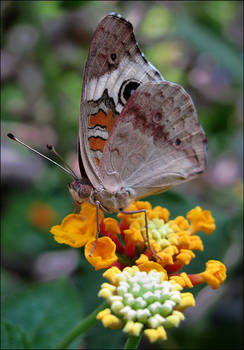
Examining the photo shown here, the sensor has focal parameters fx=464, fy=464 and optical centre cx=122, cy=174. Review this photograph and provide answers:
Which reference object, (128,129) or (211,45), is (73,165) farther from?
(128,129)

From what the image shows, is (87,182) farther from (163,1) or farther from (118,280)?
(163,1)

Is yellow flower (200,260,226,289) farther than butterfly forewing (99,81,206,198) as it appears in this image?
No

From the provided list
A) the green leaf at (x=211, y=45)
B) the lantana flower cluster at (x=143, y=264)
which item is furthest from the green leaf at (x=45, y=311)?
the green leaf at (x=211, y=45)

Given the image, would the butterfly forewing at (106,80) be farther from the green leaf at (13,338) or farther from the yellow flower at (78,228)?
the green leaf at (13,338)

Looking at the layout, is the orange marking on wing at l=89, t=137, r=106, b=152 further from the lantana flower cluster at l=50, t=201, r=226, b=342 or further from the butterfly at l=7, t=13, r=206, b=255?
the lantana flower cluster at l=50, t=201, r=226, b=342

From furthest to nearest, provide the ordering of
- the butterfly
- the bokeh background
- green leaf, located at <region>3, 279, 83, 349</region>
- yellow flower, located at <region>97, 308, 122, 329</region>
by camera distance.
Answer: the bokeh background
green leaf, located at <region>3, 279, 83, 349</region>
the butterfly
yellow flower, located at <region>97, 308, 122, 329</region>

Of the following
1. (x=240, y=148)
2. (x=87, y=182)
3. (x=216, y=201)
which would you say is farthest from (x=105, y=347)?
(x=240, y=148)

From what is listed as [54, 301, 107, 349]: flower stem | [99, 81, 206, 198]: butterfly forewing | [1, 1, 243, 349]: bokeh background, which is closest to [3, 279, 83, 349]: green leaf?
[1, 1, 243, 349]: bokeh background

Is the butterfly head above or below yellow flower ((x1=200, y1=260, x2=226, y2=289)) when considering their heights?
above
